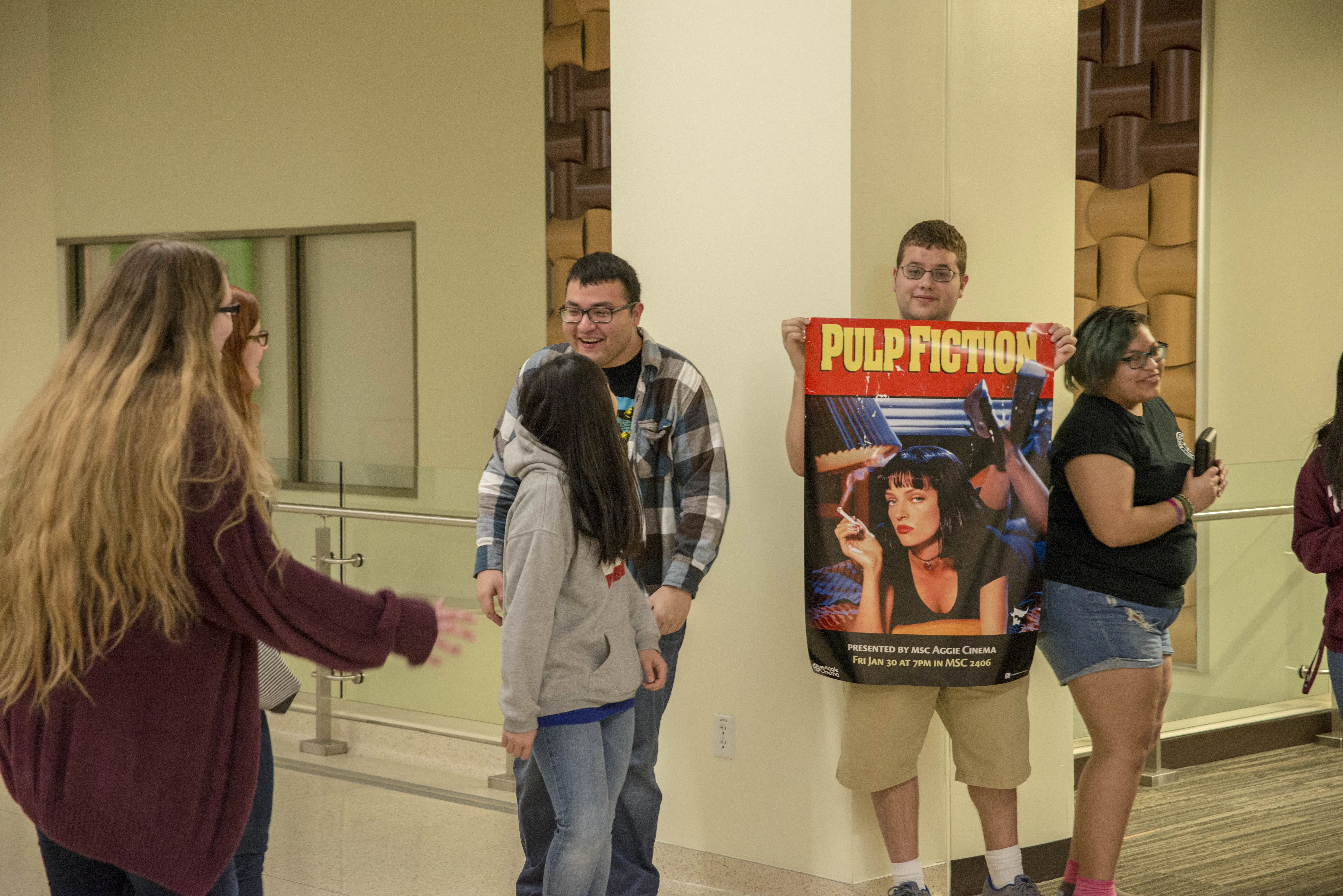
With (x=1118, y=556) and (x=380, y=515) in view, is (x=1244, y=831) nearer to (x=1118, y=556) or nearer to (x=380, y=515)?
(x=1118, y=556)

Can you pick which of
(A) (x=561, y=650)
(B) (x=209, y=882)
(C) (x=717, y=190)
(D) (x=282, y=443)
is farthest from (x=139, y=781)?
(D) (x=282, y=443)

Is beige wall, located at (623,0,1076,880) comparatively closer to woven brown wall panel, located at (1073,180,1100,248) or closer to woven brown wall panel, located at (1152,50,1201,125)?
woven brown wall panel, located at (1152,50,1201,125)

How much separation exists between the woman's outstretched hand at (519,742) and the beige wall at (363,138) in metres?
4.39

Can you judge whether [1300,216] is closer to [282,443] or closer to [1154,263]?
[1154,263]

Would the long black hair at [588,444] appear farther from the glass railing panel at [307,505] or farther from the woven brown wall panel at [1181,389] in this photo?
the glass railing panel at [307,505]

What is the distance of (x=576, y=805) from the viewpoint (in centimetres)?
240

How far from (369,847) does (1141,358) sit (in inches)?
109

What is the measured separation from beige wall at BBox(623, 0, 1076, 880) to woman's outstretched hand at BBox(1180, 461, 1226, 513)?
678 millimetres

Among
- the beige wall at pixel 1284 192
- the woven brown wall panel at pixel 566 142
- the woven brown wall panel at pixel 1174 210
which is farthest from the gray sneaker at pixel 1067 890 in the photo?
the woven brown wall panel at pixel 566 142

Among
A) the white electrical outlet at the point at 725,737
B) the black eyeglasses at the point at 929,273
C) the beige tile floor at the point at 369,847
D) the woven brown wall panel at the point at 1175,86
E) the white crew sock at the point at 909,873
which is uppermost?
the woven brown wall panel at the point at 1175,86

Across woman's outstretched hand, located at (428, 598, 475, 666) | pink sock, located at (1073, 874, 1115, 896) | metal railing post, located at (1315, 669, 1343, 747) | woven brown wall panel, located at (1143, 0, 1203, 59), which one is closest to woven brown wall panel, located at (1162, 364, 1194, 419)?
metal railing post, located at (1315, 669, 1343, 747)

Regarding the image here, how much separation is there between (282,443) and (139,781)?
638 centimetres

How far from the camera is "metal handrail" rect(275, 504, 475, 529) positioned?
4801mm

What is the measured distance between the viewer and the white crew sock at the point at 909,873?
3.02m
